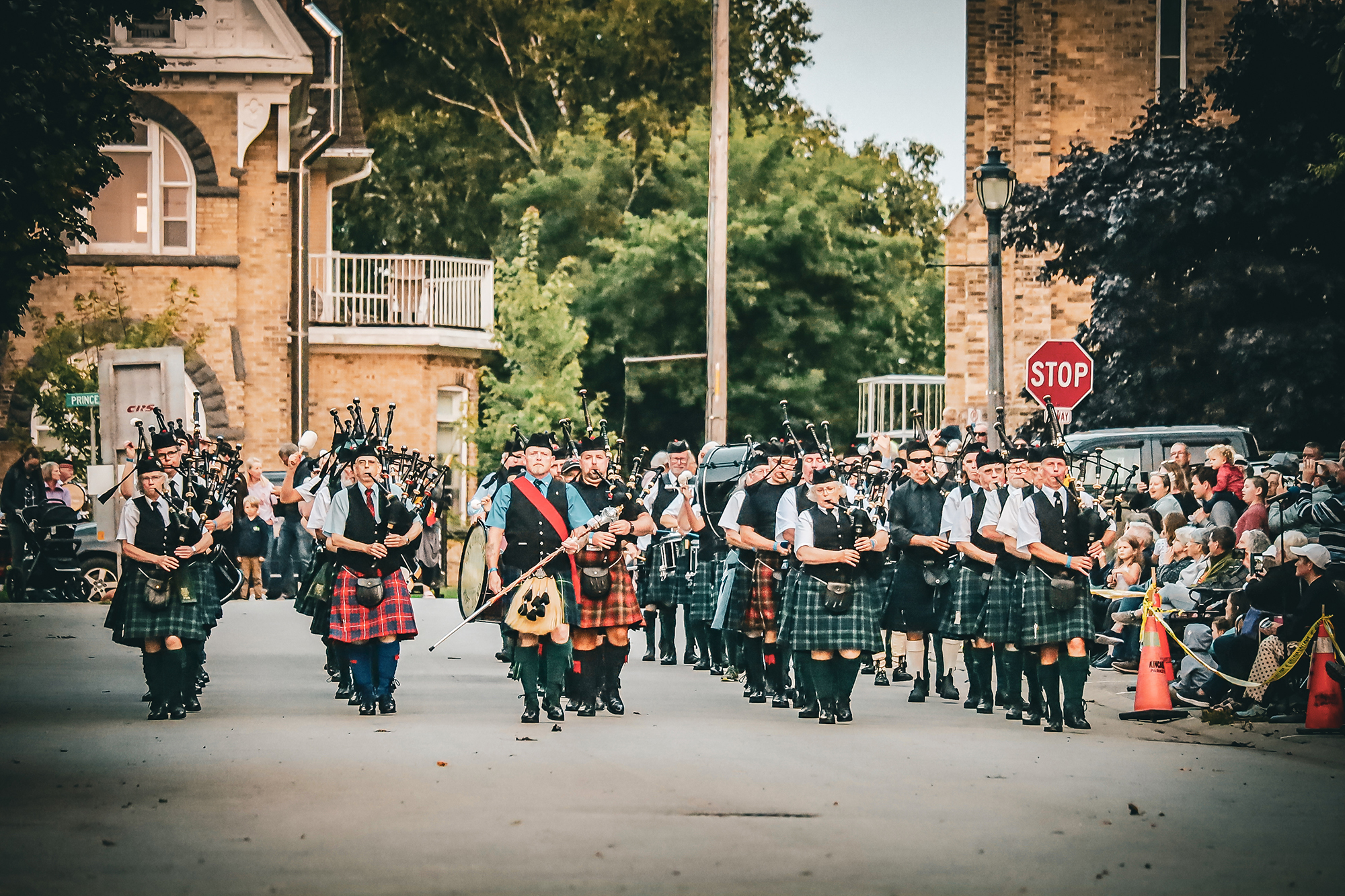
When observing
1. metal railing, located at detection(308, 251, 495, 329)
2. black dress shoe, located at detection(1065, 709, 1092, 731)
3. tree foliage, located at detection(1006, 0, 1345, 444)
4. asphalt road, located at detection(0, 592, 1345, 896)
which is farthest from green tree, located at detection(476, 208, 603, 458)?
black dress shoe, located at detection(1065, 709, 1092, 731)

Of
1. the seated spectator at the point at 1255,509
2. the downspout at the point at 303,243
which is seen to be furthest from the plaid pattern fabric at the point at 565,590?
the downspout at the point at 303,243

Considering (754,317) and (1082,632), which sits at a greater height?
(754,317)

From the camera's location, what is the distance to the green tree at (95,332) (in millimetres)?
30359

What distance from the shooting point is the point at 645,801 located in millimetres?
9969

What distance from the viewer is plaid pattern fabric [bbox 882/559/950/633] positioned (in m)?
15.3

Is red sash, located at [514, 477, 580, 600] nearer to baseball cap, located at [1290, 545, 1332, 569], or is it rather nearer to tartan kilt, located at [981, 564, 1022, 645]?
tartan kilt, located at [981, 564, 1022, 645]

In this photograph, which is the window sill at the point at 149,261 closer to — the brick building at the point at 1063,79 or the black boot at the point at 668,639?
the brick building at the point at 1063,79

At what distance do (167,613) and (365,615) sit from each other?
1262mm

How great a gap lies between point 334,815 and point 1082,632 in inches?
215


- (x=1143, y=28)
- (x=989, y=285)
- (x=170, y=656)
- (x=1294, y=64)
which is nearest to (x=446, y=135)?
(x=1143, y=28)

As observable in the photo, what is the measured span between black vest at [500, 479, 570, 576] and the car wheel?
40.7 feet

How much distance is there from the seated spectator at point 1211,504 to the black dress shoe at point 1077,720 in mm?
3355

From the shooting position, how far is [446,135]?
46969mm

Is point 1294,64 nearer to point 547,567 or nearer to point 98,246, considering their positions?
point 547,567
